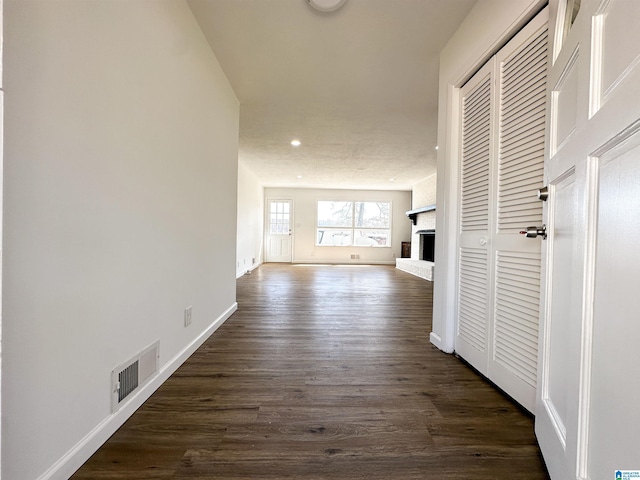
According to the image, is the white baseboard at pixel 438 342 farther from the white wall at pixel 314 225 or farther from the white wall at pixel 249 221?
the white wall at pixel 314 225

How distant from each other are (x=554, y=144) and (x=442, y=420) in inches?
50.3

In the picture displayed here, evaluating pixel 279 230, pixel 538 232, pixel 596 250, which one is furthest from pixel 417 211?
pixel 596 250

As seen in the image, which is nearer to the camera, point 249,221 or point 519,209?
point 519,209

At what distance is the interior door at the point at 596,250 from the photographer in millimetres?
583

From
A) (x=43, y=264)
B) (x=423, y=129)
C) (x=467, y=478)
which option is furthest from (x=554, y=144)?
(x=423, y=129)

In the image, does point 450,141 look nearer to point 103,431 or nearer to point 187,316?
point 187,316

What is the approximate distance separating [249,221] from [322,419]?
5.72m

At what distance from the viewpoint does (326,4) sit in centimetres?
172

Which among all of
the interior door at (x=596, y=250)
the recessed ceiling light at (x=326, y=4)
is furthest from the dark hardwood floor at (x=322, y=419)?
the recessed ceiling light at (x=326, y=4)

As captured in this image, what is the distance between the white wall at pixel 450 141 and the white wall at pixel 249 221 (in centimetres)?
425

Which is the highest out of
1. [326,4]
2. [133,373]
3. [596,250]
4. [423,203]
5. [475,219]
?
[326,4]

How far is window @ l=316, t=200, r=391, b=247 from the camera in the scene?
8.66 meters

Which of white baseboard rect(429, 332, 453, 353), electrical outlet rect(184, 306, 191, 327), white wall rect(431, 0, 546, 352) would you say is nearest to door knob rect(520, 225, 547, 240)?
white wall rect(431, 0, 546, 352)

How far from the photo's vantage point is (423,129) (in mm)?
3803
